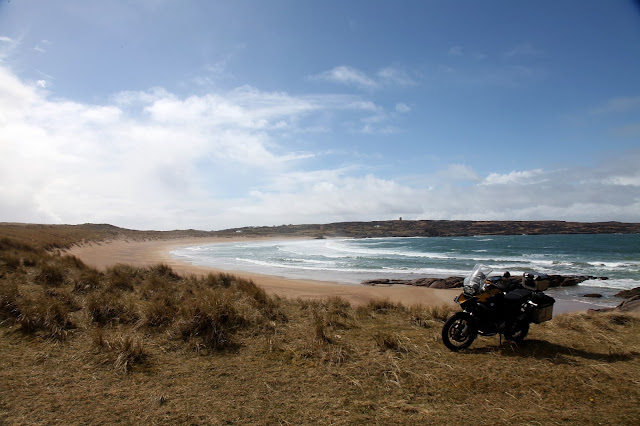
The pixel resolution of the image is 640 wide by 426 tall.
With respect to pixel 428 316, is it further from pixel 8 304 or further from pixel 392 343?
pixel 8 304

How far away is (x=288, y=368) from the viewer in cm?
486

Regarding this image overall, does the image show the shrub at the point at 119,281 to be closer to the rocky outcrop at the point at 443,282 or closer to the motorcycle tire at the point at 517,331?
the motorcycle tire at the point at 517,331

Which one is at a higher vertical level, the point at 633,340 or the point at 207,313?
the point at 207,313

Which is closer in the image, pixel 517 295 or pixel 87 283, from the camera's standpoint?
pixel 517 295

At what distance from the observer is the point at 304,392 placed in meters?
4.12

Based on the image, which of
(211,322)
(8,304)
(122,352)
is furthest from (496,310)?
(8,304)

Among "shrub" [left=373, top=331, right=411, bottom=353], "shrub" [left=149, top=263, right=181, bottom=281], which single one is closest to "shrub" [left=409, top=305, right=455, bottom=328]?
"shrub" [left=373, top=331, right=411, bottom=353]

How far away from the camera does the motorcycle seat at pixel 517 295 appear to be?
579 cm

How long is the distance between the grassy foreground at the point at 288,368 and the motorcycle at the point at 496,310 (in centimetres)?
24

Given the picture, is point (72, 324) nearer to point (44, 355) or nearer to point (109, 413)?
point (44, 355)

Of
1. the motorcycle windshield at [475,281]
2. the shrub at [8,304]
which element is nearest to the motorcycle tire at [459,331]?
the motorcycle windshield at [475,281]

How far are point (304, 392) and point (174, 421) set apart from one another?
140 centimetres

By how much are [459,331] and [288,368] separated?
278cm

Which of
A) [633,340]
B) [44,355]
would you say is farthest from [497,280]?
[44,355]
